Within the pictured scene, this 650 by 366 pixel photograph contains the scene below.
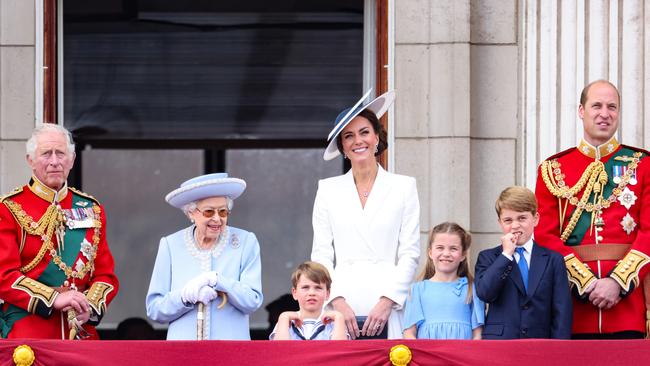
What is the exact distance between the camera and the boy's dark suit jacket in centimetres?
726

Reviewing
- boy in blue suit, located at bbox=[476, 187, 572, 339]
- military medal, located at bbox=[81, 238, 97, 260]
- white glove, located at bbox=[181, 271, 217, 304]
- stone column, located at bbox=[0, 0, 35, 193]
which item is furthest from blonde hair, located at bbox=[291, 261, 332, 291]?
stone column, located at bbox=[0, 0, 35, 193]

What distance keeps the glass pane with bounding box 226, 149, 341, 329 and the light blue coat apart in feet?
17.7

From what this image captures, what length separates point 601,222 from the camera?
766 centimetres

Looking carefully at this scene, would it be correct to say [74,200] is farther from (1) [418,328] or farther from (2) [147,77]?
(2) [147,77]

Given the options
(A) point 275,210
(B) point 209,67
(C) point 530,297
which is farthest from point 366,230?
(A) point 275,210

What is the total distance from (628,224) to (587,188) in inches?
10.6

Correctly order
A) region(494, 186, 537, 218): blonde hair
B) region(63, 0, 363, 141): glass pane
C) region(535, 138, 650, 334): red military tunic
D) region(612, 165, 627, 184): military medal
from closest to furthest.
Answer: region(494, 186, 537, 218): blonde hair → region(535, 138, 650, 334): red military tunic → region(612, 165, 627, 184): military medal → region(63, 0, 363, 141): glass pane

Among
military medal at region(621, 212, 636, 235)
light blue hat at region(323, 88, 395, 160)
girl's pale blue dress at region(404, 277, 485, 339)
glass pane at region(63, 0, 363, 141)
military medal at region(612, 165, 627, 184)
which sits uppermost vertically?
glass pane at region(63, 0, 363, 141)

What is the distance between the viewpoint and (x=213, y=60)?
10586mm

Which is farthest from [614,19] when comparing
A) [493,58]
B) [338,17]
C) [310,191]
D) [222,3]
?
[310,191]

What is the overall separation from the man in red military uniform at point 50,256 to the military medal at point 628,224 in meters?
2.54

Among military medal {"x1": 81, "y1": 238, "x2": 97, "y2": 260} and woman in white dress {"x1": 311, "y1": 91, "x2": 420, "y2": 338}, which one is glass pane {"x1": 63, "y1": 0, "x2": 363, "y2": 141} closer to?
woman in white dress {"x1": 311, "y1": 91, "x2": 420, "y2": 338}

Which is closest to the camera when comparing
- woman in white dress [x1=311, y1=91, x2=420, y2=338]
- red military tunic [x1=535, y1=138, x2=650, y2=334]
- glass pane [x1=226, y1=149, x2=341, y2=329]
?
red military tunic [x1=535, y1=138, x2=650, y2=334]

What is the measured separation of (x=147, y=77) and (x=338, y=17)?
4.49ft
